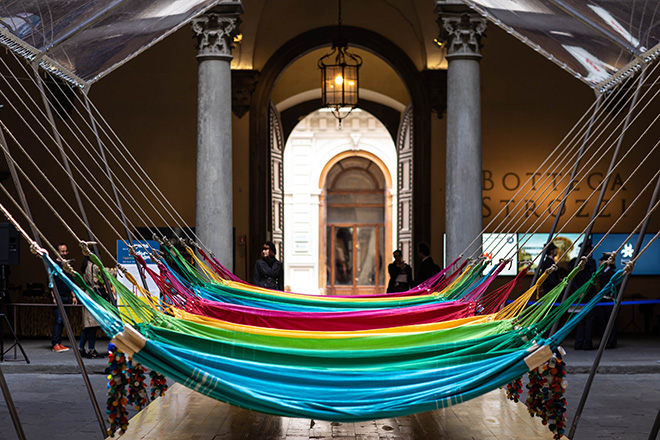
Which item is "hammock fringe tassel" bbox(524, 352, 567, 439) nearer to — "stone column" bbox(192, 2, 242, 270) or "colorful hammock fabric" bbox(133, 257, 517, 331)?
"colorful hammock fabric" bbox(133, 257, 517, 331)

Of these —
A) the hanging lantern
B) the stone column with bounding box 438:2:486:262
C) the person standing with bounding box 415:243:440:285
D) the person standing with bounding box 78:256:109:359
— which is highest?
the hanging lantern

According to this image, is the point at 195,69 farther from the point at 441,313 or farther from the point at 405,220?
the point at 441,313

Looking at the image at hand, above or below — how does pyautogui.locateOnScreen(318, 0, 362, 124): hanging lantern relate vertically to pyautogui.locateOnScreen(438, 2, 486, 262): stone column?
above

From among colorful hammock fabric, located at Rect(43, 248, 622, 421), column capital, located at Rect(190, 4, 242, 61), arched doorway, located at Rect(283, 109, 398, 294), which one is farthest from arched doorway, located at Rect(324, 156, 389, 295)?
colorful hammock fabric, located at Rect(43, 248, 622, 421)

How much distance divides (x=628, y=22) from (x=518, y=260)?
6422 millimetres

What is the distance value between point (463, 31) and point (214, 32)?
2.44 meters

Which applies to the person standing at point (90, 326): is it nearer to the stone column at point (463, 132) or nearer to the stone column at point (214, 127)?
the stone column at point (214, 127)

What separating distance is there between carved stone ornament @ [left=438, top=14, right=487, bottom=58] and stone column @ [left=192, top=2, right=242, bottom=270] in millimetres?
2125

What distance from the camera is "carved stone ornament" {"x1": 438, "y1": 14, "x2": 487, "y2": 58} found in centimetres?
812

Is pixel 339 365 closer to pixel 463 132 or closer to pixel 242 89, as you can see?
pixel 463 132

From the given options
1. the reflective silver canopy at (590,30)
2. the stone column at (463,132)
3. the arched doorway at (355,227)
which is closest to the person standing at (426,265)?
the stone column at (463,132)

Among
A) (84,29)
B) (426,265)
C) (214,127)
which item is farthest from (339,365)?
(426,265)

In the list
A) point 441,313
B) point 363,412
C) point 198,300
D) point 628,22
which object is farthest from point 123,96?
point 363,412

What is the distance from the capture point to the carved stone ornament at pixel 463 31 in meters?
8.12
